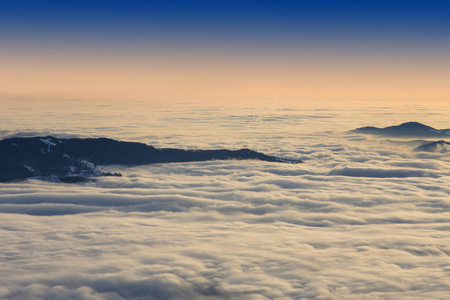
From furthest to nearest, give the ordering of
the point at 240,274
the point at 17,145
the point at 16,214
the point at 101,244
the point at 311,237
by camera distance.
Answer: the point at 17,145, the point at 16,214, the point at 311,237, the point at 101,244, the point at 240,274

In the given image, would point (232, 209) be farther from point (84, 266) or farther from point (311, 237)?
point (84, 266)

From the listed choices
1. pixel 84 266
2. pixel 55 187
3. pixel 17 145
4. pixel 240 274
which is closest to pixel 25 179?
pixel 55 187

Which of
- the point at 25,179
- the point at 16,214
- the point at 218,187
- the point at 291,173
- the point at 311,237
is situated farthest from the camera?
the point at 291,173

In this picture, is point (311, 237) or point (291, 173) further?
point (291, 173)

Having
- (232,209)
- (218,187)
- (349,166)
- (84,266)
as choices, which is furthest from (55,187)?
(349,166)

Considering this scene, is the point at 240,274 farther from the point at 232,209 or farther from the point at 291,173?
the point at 291,173

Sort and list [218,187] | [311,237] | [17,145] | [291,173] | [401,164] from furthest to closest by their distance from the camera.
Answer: [401,164] → [17,145] → [291,173] → [218,187] → [311,237]
